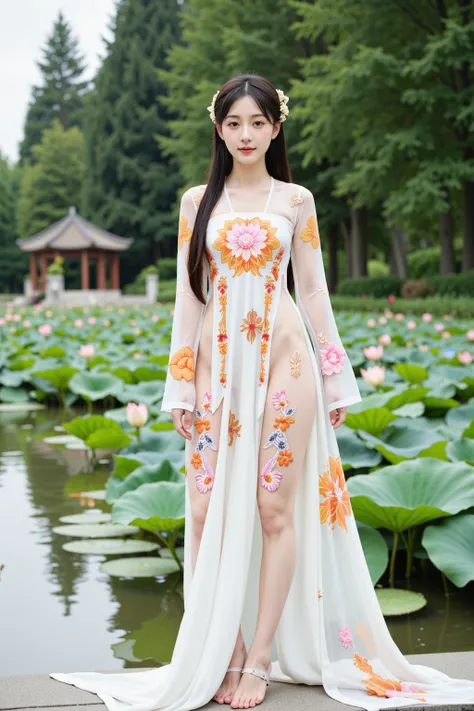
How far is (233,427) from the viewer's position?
2125 millimetres

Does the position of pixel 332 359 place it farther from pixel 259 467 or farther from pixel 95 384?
pixel 95 384

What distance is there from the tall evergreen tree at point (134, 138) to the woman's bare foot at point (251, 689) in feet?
123

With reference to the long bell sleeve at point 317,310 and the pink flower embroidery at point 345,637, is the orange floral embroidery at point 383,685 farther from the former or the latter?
the long bell sleeve at point 317,310

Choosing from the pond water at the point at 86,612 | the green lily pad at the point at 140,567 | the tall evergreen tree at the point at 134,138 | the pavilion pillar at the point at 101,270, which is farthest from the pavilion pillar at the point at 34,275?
the green lily pad at the point at 140,567

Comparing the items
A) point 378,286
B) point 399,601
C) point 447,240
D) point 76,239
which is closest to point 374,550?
point 399,601

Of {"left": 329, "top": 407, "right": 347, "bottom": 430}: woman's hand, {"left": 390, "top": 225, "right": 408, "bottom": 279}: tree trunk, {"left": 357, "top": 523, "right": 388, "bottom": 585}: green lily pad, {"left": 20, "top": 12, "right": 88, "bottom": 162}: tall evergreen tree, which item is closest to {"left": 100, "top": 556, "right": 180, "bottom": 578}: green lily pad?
{"left": 357, "top": 523, "right": 388, "bottom": 585}: green lily pad

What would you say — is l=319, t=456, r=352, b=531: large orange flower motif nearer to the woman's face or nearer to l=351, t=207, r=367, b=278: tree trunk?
the woman's face

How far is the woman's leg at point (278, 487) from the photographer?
2086mm

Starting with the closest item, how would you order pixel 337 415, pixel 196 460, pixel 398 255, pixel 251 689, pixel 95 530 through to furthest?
pixel 251 689, pixel 196 460, pixel 337 415, pixel 95 530, pixel 398 255

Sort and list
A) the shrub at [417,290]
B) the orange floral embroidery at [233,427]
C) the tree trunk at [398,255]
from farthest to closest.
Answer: the tree trunk at [398,255]
the shrub at [417,290]
the orange floral embroidery at [233,427]

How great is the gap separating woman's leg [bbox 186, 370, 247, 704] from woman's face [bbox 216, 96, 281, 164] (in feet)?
1.75

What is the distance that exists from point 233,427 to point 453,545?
3.84 feet

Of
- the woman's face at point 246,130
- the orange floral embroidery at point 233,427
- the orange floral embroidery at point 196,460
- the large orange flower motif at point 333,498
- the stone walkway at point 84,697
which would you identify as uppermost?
the woman's face at point 246,130

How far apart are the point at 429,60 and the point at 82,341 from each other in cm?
874
